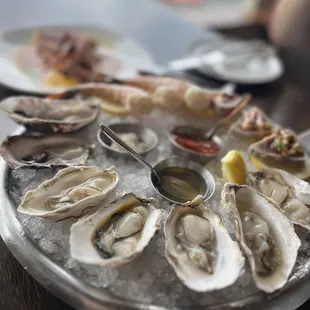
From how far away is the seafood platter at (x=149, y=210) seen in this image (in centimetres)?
84

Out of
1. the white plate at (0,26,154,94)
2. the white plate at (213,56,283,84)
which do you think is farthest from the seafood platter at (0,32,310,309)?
the white plate at (213,56,283,84)

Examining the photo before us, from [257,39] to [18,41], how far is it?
1200 millimetres

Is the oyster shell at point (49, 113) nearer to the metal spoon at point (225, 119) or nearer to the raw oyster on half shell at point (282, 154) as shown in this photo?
the metal spoon at point (225, 119)

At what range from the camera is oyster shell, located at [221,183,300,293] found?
2.81 feet

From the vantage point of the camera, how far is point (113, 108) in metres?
1.40

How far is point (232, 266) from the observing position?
838 mm

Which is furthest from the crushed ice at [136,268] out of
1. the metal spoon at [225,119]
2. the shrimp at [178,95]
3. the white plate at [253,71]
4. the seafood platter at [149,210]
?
the white plate at [253,71]

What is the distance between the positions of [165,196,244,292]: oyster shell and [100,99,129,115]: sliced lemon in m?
0.52

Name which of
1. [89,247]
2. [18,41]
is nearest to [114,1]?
[18,41]

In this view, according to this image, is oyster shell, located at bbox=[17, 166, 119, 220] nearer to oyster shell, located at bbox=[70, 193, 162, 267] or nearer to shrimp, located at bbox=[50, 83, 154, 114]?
oyster shell, located at bbox=[70, 193, 162, 267]

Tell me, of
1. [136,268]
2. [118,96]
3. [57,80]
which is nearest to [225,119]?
[118,96]

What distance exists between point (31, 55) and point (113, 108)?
675 mm

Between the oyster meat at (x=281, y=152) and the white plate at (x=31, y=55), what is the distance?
2.49 ft

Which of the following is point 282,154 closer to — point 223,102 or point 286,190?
point 286,190
